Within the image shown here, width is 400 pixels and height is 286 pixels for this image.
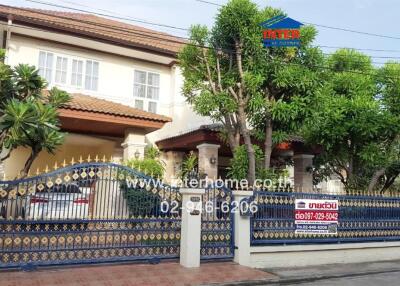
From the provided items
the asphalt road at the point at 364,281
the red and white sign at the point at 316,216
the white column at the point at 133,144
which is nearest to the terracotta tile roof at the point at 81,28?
the white column at the point at 133,144

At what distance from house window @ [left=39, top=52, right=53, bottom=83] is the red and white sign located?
30.5ft

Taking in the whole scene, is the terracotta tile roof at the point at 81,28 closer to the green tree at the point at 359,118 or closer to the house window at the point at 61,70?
the house window at the point at 61,70

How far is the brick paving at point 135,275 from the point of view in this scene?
22.1 ft

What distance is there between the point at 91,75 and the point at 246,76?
671 centimetres

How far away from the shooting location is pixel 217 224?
8.76 metres

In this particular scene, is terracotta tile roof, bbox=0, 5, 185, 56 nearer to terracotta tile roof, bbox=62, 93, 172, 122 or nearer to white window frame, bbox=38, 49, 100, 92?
white window frame, bbox=38, 49, 100, 92

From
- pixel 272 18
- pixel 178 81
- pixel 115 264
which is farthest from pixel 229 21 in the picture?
pixel 115 264

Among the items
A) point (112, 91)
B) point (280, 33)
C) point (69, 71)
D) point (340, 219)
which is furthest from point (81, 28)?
point (340, 219)

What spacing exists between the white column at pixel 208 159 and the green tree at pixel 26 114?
18.6 feet

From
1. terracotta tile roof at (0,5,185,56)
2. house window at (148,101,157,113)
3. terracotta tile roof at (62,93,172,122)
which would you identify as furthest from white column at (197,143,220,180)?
terracotta tile roof at (0,5,185,56)

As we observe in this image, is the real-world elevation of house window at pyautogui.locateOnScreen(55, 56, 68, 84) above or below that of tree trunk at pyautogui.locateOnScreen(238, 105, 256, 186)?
above

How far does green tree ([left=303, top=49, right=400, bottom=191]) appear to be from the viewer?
491 inches

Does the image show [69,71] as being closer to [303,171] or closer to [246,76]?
[246,76]

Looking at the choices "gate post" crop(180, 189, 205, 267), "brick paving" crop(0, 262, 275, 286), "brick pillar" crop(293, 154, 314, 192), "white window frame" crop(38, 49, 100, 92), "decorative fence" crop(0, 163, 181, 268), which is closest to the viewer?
"brick paving" crop(0, 262, 275, 286)
